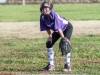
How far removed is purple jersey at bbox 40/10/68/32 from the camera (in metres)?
8.04

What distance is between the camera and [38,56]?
10383 mm

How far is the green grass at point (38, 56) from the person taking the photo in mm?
8680

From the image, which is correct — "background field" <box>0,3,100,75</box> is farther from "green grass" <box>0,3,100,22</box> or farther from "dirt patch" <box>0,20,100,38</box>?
"green grass" <box>0,3,100,22</box>

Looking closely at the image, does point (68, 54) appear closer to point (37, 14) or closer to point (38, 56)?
point (38, 56)

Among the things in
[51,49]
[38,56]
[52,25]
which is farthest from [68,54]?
[38,56]

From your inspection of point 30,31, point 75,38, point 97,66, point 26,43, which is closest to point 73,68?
point 97,66

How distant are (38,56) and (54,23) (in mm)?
2467

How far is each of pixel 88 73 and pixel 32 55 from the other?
8.81ft

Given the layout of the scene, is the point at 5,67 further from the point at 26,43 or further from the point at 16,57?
the point at 26,43

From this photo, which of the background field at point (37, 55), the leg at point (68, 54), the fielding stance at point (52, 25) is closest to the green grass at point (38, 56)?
the background field at point (37, 55)

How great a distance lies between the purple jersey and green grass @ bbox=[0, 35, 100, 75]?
91 cm

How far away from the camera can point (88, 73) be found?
8.09 metres

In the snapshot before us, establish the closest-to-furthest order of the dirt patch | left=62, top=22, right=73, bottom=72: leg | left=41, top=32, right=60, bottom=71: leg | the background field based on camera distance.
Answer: left=62, top=22, right=73, bottom=72: leg
left=41, top=32, right=60, bottom=71: leg
the background field
the dirt patch

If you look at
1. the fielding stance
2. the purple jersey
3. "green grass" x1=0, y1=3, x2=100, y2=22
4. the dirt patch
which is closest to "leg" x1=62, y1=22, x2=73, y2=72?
the fielding stance
